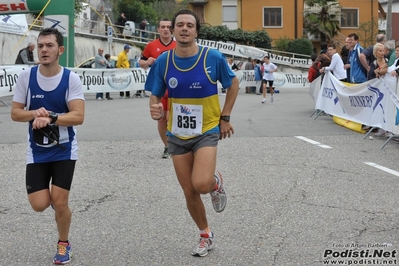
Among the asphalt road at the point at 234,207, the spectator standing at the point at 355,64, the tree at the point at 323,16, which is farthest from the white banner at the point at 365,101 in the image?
the tree at the point at 323,16

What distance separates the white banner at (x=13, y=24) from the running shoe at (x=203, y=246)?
82.9ft

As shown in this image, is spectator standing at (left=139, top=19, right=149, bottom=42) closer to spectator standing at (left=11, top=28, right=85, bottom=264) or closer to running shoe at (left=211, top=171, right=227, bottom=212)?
running shoe at (left=211, top=171, right=227, bottom=212)

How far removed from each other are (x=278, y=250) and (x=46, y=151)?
1.98 meters

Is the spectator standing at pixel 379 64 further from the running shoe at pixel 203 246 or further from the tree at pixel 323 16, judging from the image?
the tree at pixel 323 16

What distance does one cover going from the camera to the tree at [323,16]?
66.6 metres

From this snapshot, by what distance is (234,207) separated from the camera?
7523 mm

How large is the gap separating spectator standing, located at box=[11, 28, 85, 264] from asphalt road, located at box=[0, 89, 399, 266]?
510 millimetres

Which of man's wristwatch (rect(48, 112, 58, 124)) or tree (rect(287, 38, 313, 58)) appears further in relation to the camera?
tree (rect(287, 38, 313, 58))

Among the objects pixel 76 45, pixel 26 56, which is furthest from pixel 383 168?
pixel 76 45

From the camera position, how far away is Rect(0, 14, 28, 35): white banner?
29.4m

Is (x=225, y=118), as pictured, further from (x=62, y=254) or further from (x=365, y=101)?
(x=365, y=101)

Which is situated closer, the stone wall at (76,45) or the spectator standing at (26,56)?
the spectator standing at (26,56)

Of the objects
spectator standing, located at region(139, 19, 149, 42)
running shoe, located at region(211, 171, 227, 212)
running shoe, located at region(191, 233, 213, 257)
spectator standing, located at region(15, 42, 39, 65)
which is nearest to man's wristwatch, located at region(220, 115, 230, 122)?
running shoe, located at region(211, 171, 227, 212)

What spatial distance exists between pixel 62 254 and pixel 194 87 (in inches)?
64.4
